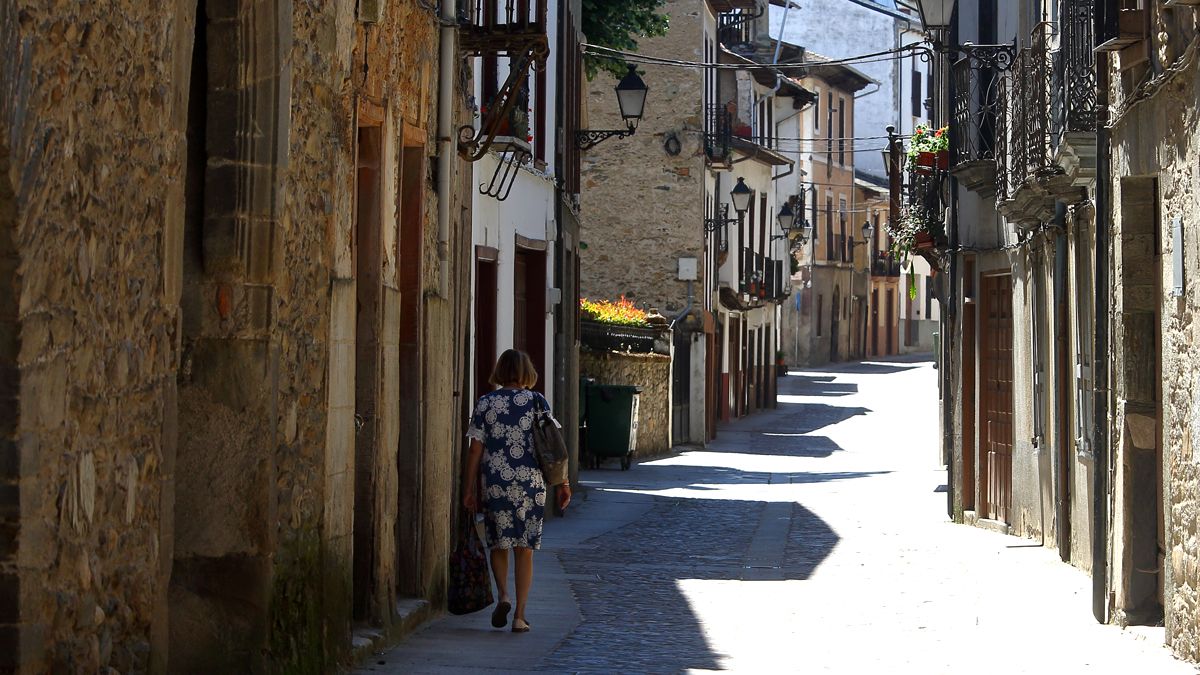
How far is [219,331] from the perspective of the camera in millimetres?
6648

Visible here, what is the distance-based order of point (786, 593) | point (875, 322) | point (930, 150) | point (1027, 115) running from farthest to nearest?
point (875, 322)
point (930, 150)
point (1027, 115)
point (786, 593)

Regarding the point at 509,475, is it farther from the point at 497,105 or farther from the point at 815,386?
the point at 815,386

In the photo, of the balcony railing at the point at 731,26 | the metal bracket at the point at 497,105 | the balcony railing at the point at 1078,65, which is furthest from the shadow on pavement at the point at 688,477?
the balcony railing at the point at 731,26

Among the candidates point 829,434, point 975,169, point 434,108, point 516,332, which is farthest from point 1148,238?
point 829,434

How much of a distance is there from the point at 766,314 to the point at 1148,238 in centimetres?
3485

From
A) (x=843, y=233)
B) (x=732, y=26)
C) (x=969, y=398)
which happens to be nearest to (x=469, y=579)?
(x=969, y=398)

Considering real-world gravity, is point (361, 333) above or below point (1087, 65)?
below

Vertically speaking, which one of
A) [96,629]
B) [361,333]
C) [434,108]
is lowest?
[96,629]

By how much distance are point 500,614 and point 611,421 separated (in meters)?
14.1

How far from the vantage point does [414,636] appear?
9.28m

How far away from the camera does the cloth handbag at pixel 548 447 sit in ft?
30.9

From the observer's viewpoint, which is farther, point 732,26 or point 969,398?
point 732,26

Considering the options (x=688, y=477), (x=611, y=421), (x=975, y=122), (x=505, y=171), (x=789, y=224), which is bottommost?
(x=688, y=477)

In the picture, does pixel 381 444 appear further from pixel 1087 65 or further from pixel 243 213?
pixel 1087 65
